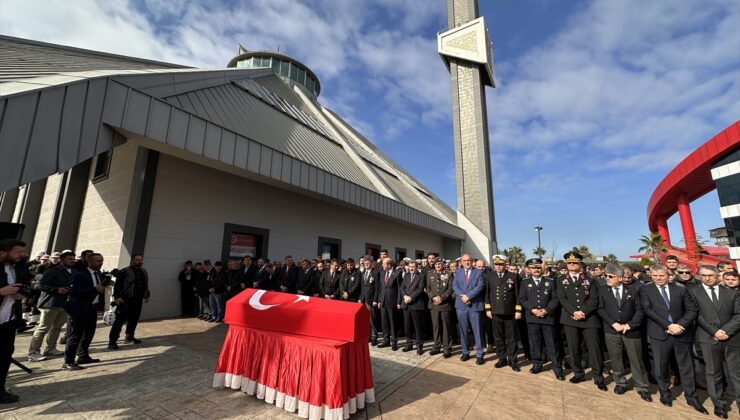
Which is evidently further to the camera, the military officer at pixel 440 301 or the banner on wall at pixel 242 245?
the banner on wall at pixel 242 245

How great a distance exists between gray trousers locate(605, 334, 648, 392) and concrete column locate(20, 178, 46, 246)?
2048 cm

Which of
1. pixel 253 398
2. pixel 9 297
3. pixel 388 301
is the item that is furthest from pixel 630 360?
pixel 9 297

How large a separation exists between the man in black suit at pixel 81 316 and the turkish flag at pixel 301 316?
8.62ft

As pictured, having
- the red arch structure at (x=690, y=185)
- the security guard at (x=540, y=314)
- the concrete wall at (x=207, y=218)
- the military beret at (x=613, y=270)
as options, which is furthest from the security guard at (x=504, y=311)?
the red arch structure at (x=690, y=185)

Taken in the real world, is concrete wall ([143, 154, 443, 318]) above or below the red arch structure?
below

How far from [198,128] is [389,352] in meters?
6.94

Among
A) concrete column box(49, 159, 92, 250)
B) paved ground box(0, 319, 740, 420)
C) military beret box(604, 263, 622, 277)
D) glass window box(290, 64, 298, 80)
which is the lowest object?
paved ground box(0, 319, 740, 420)

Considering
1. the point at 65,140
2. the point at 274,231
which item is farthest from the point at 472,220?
the point at 65,140

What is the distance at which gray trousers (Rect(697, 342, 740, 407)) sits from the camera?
4184 millimetres

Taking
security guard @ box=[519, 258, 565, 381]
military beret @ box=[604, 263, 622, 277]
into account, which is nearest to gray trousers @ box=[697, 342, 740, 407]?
military beret @ box=[604, 263, 622, 277]

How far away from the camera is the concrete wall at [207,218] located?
Result: 8750 millimetres

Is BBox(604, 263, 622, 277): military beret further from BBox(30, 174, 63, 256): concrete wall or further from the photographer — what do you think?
BBox(30, 174, 63, 256): concrete wall

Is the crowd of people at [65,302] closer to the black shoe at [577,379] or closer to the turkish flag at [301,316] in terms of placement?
the turkish flag at [301,316]

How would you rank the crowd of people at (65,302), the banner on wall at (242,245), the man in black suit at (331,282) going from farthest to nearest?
the banner on wall at (242,245) → the man in black suit at (331,282) → the crowd of people at (65,302)
